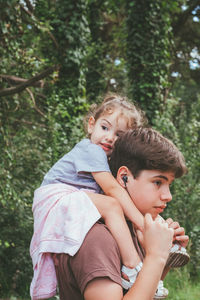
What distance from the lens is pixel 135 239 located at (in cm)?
155

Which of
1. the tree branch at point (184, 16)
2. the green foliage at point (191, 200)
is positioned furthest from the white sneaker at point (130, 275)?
the tree branch at point (184, 16)

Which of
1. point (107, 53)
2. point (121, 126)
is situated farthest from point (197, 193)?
point (107, 53)

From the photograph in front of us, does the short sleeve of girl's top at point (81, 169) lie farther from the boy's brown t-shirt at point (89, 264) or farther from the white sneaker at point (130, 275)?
the white sneaker at point (130, 275)

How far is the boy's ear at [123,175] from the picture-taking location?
1.58m

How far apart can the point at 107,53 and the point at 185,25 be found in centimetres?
320

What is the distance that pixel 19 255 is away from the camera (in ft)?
17.3

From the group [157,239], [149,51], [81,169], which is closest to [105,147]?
[81,169]

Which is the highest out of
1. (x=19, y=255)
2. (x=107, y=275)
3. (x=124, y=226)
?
(x=124, y=226)

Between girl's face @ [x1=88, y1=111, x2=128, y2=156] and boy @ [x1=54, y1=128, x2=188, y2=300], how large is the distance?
1.01 ft

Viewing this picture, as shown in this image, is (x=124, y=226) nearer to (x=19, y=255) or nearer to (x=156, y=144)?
(x=156, y=144)

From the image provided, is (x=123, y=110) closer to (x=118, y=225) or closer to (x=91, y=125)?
(x=91, y=125)

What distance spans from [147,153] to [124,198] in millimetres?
217

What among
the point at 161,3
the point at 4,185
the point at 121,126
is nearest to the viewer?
the point at 121,126

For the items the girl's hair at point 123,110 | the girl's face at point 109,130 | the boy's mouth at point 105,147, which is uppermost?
the girl's hair at point 123,110
